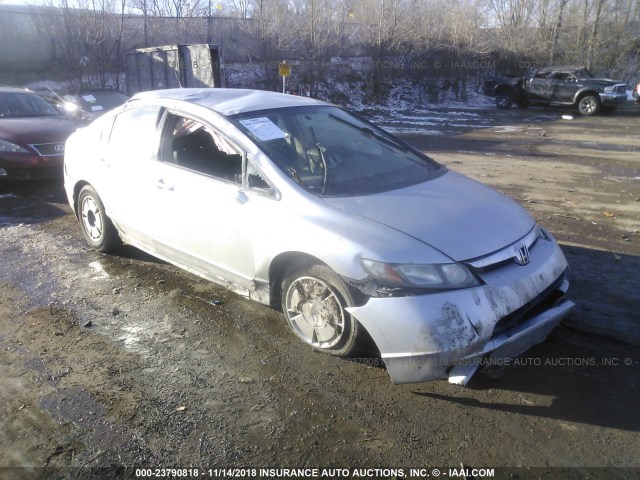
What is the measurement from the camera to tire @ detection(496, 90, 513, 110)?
960 inches

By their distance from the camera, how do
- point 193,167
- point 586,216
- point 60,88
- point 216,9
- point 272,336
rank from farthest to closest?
point 216,9 → point 60,88 → point 586,216 → point 193,167 → point 272,336

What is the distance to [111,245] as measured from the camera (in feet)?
17.5

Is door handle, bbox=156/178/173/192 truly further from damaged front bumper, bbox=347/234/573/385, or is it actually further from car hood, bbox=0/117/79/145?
car hood, bbox=0/117/79/145

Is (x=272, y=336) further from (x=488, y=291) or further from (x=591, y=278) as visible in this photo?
(x=591, y=278)

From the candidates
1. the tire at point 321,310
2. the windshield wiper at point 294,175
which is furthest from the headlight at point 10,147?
the tire at point 321,310

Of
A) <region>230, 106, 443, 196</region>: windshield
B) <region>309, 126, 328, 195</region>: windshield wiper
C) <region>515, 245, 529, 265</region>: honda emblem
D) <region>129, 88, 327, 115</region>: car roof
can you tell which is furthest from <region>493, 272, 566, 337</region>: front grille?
<region>129, 88, 327, 115</region>: car roof

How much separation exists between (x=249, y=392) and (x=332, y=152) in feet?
6.32

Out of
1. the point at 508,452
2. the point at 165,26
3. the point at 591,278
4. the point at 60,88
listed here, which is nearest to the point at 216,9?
the point at 165,26

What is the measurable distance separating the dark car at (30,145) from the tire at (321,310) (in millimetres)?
6146

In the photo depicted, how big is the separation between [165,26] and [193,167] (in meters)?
21.7

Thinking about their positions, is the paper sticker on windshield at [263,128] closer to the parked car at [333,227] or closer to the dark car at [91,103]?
the parked car at [333,227]

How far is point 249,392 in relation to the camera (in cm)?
324

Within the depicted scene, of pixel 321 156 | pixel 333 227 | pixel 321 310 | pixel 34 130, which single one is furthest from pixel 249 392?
pixel 34 130

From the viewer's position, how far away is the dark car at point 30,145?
7.92m
